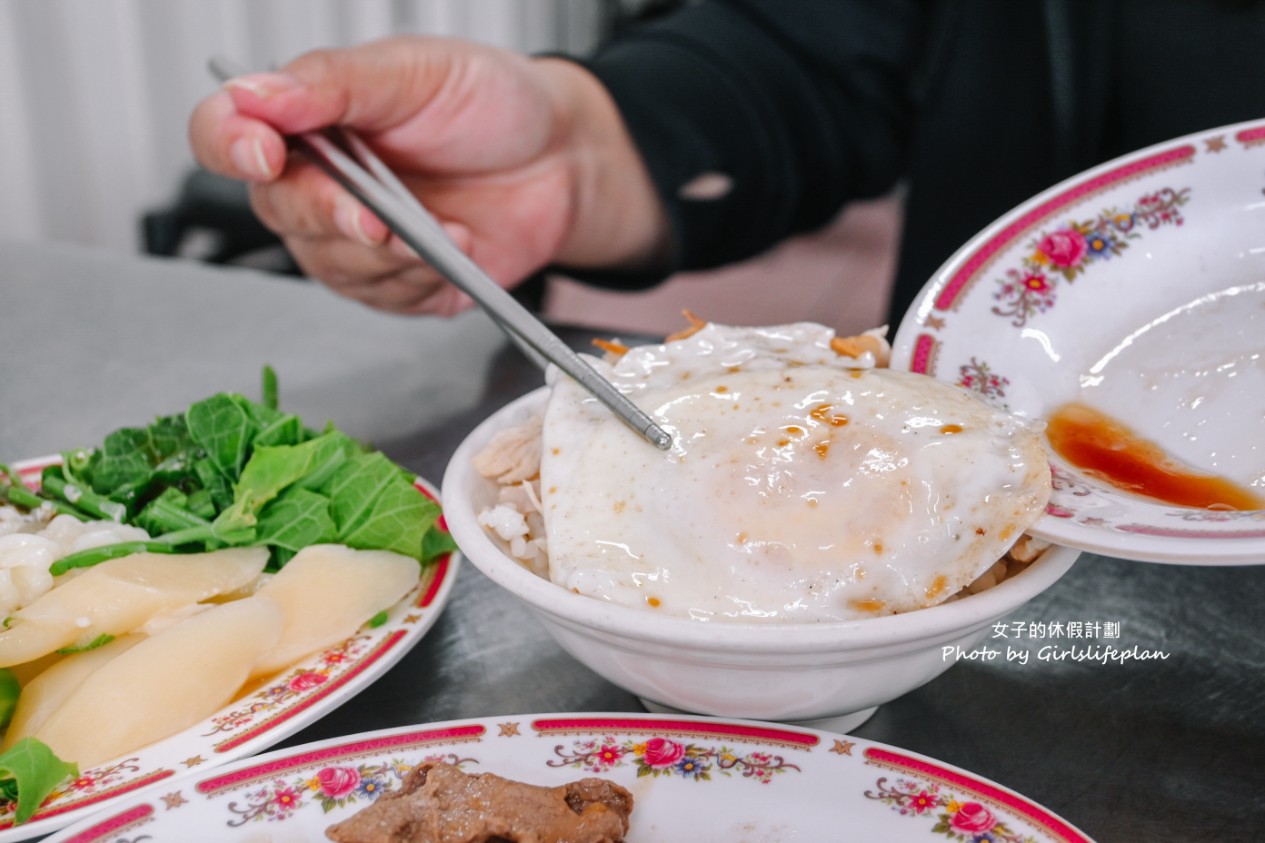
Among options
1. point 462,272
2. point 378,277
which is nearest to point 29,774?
point 462,272

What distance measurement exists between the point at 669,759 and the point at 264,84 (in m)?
1.16

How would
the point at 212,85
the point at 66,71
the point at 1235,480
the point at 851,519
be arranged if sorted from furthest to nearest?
the point at 212,85, the point at 66,71, the point at 1235,480, the point at 851,519

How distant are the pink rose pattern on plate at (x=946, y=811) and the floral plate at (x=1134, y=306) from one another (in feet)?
0.94

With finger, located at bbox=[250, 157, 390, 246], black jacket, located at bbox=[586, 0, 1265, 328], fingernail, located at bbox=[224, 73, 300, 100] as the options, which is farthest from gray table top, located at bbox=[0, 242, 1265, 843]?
black jacket, located at bbox=[586, 0, 1265, 328]

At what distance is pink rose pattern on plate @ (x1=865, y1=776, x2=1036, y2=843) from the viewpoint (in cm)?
72

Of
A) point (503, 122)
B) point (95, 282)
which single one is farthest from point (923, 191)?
point (95, 282)

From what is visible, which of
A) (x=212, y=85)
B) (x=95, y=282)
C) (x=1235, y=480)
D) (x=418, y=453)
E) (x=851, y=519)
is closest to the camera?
(x=851, y=519)

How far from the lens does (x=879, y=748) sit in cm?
79

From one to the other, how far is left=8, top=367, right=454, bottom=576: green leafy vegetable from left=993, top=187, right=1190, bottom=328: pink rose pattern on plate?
25.1 inches

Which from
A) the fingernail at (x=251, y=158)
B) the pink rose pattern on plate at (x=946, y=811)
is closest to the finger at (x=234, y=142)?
the fingernail at (x=251, y=158)

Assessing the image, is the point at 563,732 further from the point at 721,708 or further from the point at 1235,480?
the point at 1235,480

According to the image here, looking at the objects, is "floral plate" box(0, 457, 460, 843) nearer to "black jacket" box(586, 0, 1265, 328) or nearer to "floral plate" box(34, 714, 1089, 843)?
"floral plate" box(34, 714, 1089, 843)

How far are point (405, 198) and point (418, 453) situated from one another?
409mm

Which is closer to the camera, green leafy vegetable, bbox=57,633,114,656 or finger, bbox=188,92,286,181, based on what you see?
green leafy vegetable, bbox=57,633,114,656
